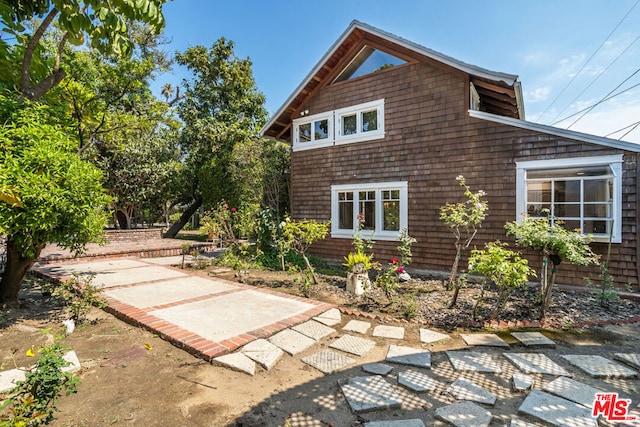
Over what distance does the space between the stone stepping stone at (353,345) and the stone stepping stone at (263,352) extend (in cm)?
74

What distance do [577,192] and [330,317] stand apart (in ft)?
21.5

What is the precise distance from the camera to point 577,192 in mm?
6879

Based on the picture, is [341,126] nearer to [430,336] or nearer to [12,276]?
[430,336]

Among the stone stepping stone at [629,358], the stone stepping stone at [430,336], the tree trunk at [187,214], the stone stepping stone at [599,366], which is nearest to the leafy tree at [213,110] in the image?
the tree trunk at [187,214]

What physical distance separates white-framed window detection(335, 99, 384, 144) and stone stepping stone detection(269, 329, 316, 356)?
694 centimetres

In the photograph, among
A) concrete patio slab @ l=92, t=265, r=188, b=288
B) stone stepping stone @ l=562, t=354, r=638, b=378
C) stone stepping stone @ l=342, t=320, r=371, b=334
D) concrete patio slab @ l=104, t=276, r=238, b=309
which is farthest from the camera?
concrete patio slab @ l=92, t=265, r=188, b=288

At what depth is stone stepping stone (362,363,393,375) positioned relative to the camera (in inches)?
124

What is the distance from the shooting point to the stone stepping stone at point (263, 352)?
10.8ft

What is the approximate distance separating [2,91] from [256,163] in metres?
8.93

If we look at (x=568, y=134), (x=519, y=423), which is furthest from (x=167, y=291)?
(x=568, y=134)

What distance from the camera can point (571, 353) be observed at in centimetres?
367

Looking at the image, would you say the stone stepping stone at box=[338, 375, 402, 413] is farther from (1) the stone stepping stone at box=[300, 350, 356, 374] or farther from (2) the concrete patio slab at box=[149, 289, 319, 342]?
(2) the concrete patio slab at box=[149, 289, 319, 342]

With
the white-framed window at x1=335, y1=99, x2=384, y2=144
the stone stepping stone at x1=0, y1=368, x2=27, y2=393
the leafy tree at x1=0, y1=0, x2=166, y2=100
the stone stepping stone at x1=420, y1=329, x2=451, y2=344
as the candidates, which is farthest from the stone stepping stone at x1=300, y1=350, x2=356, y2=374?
the white-framed window at x1=335, y1=99, x2=384, y2=144

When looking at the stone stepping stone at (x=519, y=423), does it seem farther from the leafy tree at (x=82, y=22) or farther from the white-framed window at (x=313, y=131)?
the white-framed window at (x=313, y=131)
